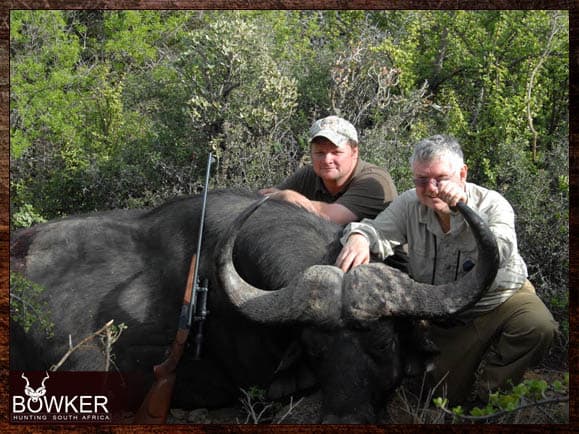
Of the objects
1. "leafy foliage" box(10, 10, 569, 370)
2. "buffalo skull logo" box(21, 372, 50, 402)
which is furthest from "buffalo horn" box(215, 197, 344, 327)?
"leafy foliage" box(10, 10, 569, 370)

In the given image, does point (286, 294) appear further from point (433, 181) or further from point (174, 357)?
point (433, 181)

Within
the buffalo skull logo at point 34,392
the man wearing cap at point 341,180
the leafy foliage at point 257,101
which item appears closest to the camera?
the buffalo skull logo at point 34,392

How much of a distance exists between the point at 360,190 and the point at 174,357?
2.09m

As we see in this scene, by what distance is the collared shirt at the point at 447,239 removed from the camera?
491cm

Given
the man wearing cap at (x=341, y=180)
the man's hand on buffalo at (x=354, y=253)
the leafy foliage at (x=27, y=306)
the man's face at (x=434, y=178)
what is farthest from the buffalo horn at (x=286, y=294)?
the leafy foliage at (x=27, y=306)

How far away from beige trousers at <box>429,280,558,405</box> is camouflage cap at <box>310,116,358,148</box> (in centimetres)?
167

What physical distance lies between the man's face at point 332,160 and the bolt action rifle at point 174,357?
5.19 feet

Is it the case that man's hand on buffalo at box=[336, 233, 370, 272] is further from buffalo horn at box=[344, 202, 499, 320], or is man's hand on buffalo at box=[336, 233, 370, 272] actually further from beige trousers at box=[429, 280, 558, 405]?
beige trousers at box=[429, 280, 558, 405]

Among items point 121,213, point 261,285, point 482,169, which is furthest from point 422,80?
point 261,285

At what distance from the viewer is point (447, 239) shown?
509 cm

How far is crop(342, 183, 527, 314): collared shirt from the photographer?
4.91 metres

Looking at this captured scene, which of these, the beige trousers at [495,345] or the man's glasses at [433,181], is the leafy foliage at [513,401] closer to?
the beige trousers at [495,345]

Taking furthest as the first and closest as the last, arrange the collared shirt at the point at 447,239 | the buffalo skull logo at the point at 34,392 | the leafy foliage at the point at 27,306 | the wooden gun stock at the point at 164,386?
1. the leafy foliage at the point at 27,306
2. the collared shirt at the point at 447,239
3. the wooden gun stock at the point at 164,386
4. the buffalo skull logo at the point at 34,392

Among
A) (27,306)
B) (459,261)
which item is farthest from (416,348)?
(27,306)
